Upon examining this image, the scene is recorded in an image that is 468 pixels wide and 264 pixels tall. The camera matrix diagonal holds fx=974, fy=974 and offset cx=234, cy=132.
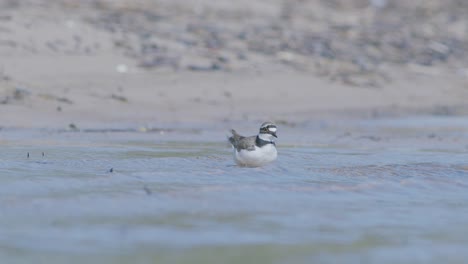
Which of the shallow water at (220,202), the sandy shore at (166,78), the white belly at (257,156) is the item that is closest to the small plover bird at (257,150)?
the white belly at (257,156)

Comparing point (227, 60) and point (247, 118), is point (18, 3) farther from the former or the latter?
point (247, 118)

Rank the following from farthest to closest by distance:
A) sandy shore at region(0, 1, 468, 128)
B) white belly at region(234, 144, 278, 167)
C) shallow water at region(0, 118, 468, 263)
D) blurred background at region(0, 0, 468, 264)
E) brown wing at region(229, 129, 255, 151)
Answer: sandy shore at region(0, 1, 468, 128) < brown wing at region(229, 129, 255, 151) < white belly at region(234, 144, 278, 167) < blurred background at region(0, 0, 468, 264) < shallow water at region(0, 118, 468, 263)

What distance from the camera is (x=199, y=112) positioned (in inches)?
535

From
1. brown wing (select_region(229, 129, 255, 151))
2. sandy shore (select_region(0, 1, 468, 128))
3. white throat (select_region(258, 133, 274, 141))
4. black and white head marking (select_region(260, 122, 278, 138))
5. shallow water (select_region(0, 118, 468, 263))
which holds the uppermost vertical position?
sandy shore (select_region(0, 1, 468, 128))

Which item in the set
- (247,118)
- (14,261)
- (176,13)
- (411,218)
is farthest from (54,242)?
(176,13)

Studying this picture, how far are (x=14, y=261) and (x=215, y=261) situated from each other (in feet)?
3.65

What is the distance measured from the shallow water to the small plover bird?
0.35 ft

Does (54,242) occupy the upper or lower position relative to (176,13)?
lower

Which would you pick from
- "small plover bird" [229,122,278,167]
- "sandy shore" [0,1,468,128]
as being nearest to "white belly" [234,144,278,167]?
"small plover bird" [229,122,278,167]

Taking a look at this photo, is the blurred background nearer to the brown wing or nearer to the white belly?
the white belly

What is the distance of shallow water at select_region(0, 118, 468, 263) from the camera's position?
5762 mm

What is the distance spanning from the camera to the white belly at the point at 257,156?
358 inches

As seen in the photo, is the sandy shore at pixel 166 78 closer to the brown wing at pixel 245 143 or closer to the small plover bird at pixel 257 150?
the brown wing at pixel 245 143

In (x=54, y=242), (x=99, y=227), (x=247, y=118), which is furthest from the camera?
(x=247, y=118)
